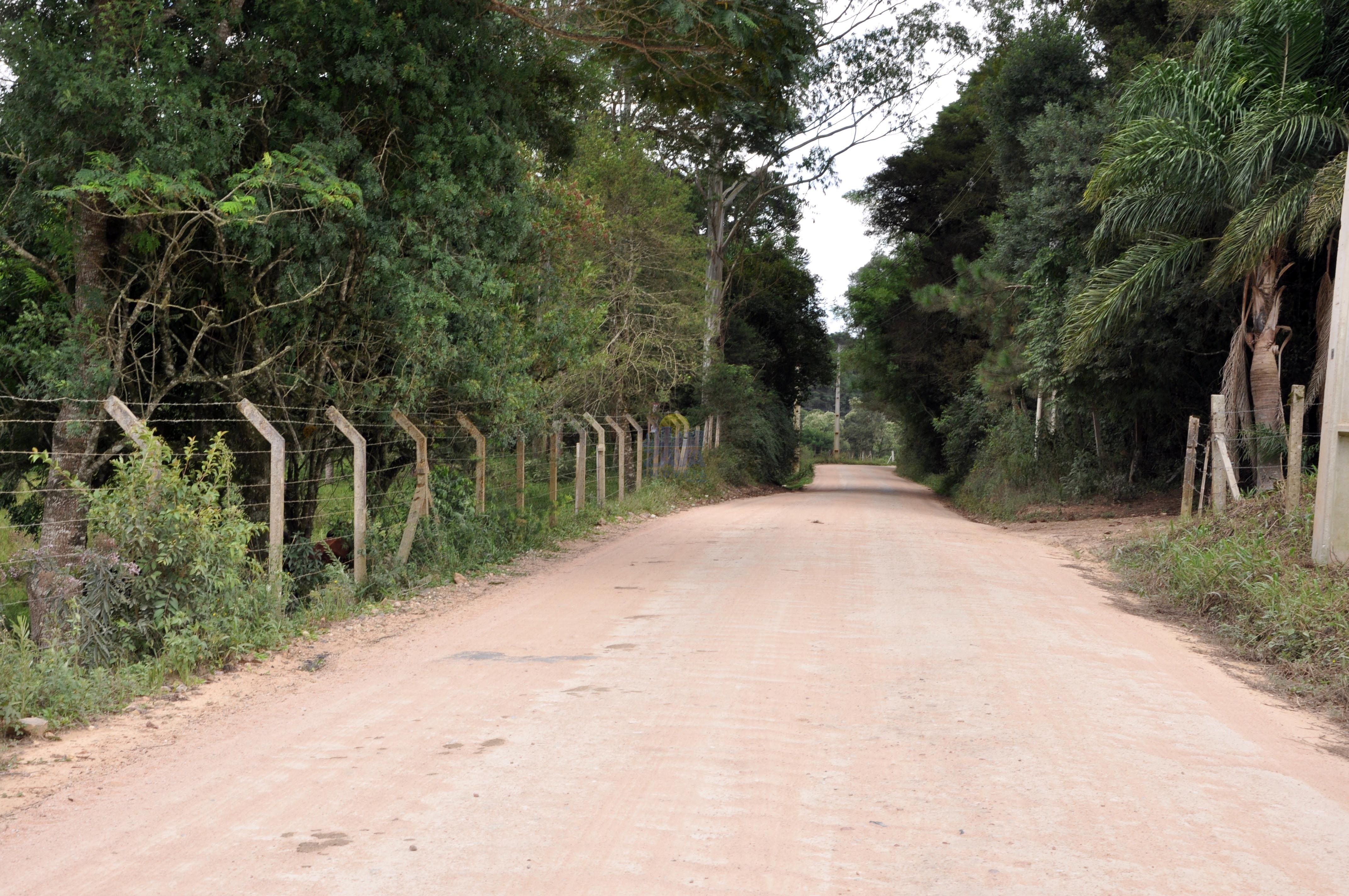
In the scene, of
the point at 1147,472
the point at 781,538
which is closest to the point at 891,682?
the point at 781,538

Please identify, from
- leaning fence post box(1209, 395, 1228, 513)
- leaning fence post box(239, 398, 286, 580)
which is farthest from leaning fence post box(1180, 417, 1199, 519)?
leaning fence post box(239, 398, 286, 580)

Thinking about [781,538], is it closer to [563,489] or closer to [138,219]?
[563,489]

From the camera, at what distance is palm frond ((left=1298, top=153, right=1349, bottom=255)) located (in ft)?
41.2

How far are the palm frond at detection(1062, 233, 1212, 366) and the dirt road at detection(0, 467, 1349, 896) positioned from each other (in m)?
8.62

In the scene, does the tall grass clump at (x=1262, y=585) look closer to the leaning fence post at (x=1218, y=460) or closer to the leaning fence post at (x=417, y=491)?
the leaning fence post at (x=1218, y=460)

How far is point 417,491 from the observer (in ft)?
38.5

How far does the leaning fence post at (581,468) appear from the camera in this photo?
18.4 metres

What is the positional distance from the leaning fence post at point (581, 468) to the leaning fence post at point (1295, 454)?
419 inches

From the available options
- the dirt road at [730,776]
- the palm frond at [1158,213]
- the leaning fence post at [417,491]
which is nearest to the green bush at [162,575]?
the dirt road at [730,776]

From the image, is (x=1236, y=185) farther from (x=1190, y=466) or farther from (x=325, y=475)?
(x=325, y=475)

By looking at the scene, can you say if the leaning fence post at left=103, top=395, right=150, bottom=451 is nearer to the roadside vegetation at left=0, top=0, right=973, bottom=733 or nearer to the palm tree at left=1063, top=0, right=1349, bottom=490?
the roadside vegetation at left=0, top=0, right=973, bottom=733

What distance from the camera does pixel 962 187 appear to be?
114 ft

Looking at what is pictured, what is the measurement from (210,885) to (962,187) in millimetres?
34214

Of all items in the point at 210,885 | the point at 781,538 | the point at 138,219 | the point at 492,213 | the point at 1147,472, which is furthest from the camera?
the point at 1147,472
